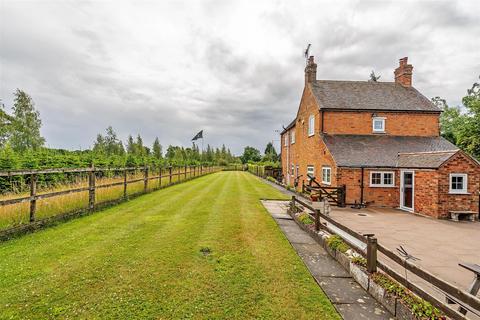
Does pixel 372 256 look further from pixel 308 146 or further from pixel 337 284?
pixel 308 146

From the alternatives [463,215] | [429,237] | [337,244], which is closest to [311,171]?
[463,215]

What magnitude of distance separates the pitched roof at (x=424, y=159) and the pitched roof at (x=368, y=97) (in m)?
4.94

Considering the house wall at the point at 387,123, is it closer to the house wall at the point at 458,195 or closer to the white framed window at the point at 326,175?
the white framed window at the point at 326,175

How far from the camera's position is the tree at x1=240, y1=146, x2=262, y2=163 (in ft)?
284

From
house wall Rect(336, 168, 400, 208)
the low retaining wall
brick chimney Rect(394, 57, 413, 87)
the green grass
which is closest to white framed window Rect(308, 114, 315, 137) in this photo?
house wall Rect(336, 168, 400, 208)

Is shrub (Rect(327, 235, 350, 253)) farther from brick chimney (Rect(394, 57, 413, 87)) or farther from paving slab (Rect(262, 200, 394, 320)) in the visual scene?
brick chimney (Rect(394, 57, 413, 87))

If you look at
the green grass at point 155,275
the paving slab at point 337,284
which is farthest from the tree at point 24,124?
the paving slab at point 337,284

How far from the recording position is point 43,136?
1329 inches

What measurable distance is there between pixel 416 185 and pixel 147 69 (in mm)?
23451

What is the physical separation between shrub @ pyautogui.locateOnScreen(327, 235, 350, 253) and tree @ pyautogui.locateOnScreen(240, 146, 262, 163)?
79.5 metres

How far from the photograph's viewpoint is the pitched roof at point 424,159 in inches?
427

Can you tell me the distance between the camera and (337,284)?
434cm

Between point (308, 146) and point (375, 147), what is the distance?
197 inches

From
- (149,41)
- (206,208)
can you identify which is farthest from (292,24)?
(206,208)
